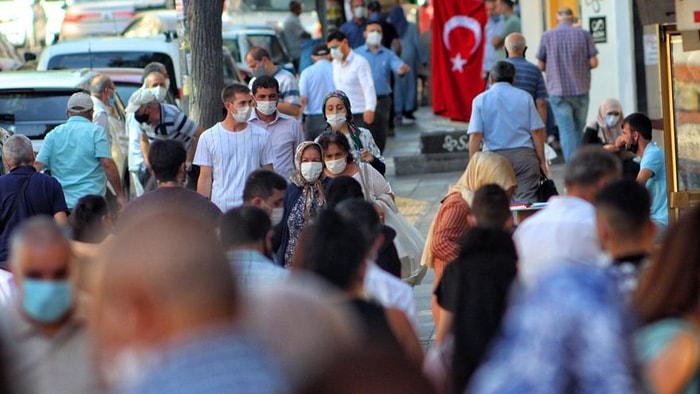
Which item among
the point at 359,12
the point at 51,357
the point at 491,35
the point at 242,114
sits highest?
the point at 359,12

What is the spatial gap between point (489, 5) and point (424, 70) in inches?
320

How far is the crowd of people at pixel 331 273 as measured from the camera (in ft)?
10.0

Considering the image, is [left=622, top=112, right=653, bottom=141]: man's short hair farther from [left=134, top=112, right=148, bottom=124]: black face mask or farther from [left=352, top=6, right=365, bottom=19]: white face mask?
[left=352, top=6, right=365, bottom=19]: white face mask

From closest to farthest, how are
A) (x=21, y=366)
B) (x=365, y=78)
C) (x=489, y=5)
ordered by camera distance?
(x=21, y=366) < (x=365, y=78) < (x=489, y=5)

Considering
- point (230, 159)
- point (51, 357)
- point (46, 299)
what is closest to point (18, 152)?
point (230, 159)

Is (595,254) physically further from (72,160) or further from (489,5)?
(489,5)

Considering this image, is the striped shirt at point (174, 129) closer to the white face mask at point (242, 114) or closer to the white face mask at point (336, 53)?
the white face mask at point (242, 114)

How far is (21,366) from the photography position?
446 cm

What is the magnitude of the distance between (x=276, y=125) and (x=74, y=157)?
142 cm

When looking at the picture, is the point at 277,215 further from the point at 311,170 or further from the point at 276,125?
the point at 276,125

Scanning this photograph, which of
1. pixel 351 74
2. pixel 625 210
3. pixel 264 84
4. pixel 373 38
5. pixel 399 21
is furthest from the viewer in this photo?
pixel 399 21

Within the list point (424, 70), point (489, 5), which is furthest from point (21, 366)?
Answer: point (424, 70)

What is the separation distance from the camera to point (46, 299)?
4.81 meters

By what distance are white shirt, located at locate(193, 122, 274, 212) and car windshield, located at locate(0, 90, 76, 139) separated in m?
3.32
